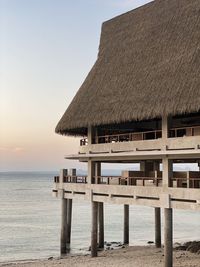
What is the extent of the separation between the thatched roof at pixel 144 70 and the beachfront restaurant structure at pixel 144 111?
5 centimetres

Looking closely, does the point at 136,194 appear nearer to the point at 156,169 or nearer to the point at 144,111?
the point at 144,111

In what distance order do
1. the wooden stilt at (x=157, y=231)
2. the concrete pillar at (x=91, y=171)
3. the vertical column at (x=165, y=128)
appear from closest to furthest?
the vertical column at (x=165, y=128) → the concrete pillar at (x=91, y=171) → the wooden stilt at (x=157, y=231)

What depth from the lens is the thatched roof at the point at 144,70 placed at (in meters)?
21.0

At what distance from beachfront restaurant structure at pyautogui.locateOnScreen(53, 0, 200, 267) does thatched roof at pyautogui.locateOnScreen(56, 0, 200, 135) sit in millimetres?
50

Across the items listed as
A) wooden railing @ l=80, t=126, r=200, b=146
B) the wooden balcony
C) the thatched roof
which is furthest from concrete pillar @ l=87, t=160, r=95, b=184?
the thatched roof

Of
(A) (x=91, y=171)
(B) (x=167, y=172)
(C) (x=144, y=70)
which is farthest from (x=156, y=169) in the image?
(B) (x=167, y=172)

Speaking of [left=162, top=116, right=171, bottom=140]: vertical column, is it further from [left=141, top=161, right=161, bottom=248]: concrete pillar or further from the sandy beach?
[left=141, top=161, right=161, bottom=248]: concrete pillar

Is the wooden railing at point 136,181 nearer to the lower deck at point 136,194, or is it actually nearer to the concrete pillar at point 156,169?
the lower deck at point 136,194

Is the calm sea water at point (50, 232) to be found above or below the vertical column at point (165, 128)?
below

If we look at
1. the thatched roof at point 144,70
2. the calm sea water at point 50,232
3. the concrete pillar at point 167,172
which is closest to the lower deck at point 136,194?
the concrete pillar at point 167,172

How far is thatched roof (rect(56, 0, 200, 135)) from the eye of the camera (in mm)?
20969

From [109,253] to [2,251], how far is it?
995cm

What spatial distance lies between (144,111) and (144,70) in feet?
10.4

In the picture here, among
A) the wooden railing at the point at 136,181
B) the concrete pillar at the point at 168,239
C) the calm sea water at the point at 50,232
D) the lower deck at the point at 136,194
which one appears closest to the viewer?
the lower deck at the point at 136,194
